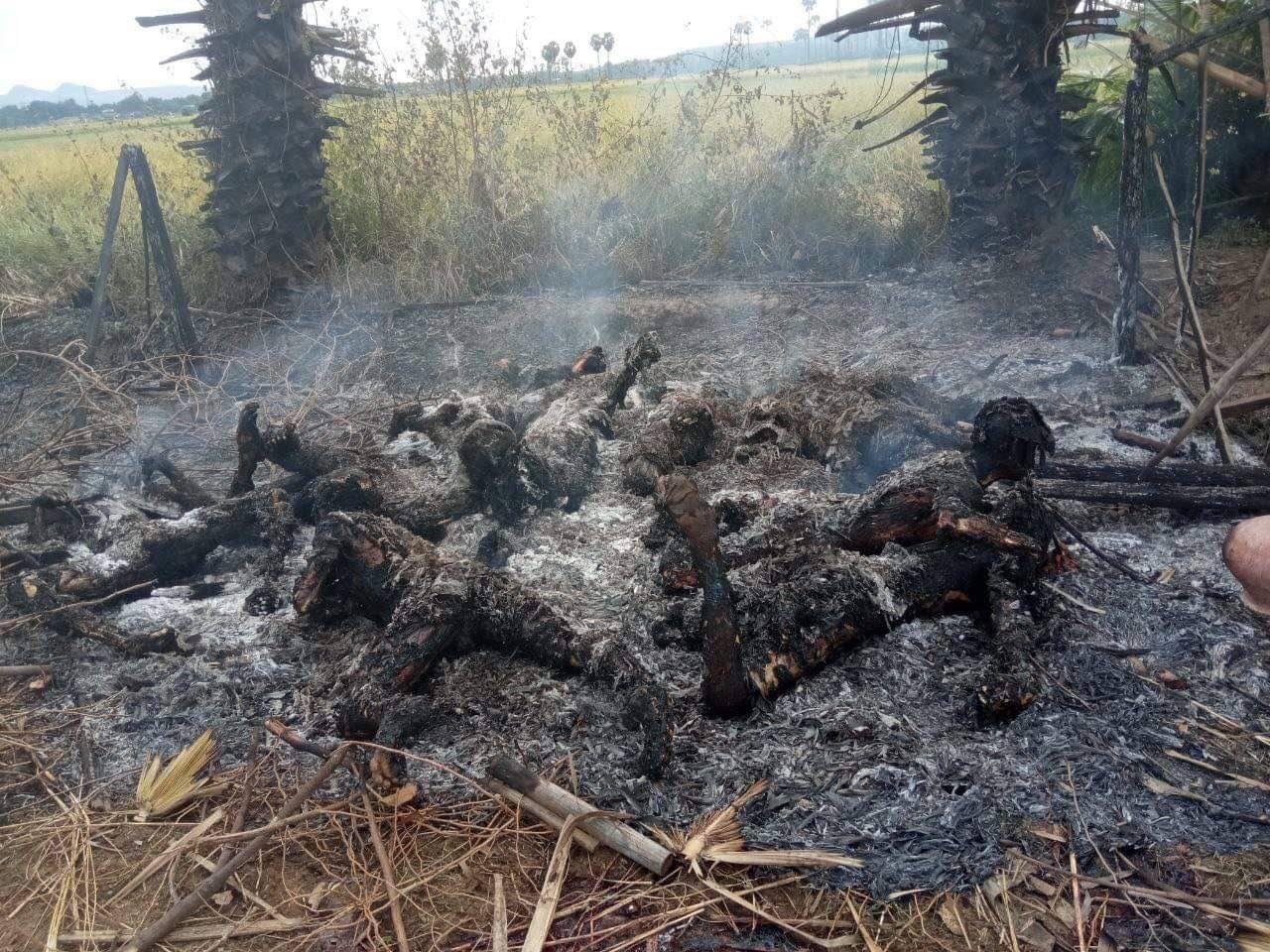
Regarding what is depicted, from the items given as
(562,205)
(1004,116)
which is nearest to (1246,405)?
(1004,116)

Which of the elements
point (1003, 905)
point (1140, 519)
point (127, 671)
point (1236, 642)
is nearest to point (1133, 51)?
point (1140, 519)

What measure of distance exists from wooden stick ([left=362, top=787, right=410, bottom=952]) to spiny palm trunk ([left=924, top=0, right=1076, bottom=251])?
21.7 ft

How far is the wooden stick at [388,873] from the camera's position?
82.2 inches

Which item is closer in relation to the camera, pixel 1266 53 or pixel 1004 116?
pixel 1266 53

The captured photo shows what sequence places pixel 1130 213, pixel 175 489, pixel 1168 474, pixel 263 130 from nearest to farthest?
pixel 1168 474 < pixel 175 489 < pixel 1130 213 < pixel 263 130

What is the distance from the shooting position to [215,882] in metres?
2.21

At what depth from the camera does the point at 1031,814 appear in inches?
91.0

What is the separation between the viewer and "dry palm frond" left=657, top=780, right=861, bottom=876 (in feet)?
7.27

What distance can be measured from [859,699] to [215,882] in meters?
2.12

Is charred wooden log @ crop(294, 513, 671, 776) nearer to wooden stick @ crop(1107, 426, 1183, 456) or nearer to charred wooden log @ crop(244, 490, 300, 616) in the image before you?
charred wooden log @ crop(244, 490, 300, 616)

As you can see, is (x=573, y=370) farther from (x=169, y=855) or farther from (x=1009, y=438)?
(x=169, y=855)

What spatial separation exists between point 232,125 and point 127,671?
19.1 feet

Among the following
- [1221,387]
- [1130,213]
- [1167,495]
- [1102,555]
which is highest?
[1130,213]

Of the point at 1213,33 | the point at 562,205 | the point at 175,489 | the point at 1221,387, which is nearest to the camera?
the point at 1221,387
